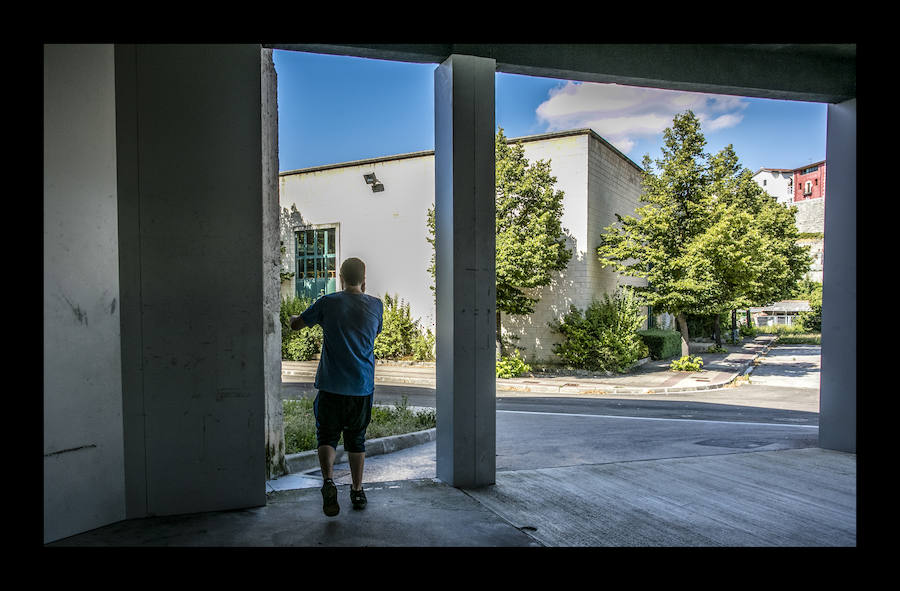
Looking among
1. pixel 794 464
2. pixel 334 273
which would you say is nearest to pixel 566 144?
pixel 334 273

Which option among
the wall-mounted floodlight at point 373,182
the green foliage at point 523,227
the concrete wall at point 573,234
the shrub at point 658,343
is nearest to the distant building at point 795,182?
the shrub at point 658,343

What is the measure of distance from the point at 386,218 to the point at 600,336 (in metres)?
8.31

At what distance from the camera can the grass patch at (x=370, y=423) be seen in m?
6.94

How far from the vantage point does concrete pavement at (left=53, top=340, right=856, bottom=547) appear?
3750mm

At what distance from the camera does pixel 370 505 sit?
439 centimetres

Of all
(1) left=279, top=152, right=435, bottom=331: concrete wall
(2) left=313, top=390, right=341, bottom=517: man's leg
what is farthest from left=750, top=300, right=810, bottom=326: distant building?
(2) left=313, top=390, right=341, bottom=517: man's leg

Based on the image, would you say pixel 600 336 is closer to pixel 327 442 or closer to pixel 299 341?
pixel 299 341

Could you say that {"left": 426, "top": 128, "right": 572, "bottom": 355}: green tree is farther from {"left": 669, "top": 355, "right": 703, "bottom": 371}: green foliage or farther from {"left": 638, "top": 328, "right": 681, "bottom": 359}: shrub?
{"left": 638, "top": 328, "right": 681, "bottom": 359}: shrub

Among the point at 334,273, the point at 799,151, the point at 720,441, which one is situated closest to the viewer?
the point at 720,441

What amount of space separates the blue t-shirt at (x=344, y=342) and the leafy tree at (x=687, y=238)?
597 inches

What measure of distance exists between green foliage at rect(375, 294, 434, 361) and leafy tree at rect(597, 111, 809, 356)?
6.51 meters

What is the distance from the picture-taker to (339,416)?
13.5 feet
